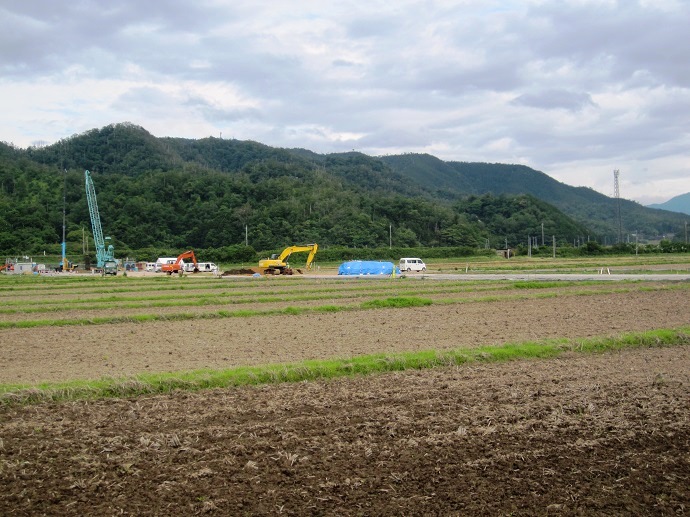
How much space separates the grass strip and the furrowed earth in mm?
381

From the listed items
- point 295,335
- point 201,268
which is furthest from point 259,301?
point 201,268

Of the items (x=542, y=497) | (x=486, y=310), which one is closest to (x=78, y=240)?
(x=486, y=310)

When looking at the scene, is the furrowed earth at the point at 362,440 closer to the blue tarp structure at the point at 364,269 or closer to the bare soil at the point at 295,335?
the bare soil at the point at 295,335

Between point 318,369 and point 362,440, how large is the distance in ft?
15.2

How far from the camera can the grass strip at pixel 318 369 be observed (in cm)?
1134

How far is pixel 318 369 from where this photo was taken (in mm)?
13008

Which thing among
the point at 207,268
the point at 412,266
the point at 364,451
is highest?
the point at 207,268

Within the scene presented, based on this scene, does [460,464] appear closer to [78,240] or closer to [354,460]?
[354,460]

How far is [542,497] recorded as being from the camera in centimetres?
671

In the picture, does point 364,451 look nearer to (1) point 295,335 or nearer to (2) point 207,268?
(1) point 295,335

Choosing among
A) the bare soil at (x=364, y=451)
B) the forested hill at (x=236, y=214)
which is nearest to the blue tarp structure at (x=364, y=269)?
the bare soil at (x=364, y=451)

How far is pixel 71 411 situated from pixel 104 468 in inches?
121

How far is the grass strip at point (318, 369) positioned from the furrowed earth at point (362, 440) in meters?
0.38

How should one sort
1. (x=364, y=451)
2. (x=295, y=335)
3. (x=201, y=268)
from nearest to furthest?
(x=364, y=451) < (x=295, y=335) < (x=201, y=268)
